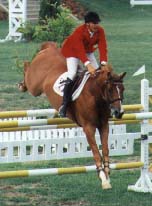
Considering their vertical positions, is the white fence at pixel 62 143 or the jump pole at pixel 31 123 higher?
the jump pole at pixel 31 123

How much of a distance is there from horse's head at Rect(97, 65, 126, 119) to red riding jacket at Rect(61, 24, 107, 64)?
52 centimetres

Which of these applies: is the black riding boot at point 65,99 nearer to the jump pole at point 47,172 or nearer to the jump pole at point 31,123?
the jump pole at point 31,123

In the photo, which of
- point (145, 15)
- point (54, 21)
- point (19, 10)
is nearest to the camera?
point (54, 21)

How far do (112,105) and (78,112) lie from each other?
62cm

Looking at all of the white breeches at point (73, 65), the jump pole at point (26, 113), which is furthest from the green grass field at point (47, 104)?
the white breeches at point (73, 65)

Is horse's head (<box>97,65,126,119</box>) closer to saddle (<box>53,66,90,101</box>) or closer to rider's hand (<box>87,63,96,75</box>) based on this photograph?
rider's hand (<box>87,63,96,75</box>)

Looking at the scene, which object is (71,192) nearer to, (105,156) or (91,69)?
(105,156)

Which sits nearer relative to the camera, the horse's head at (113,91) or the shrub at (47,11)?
the horse's head at (113,91)

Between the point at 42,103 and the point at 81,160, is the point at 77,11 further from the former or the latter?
the point at 81,160

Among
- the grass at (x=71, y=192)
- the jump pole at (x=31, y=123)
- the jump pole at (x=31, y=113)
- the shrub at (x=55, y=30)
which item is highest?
the shrub at (x=55, y=30)

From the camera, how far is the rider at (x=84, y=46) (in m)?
9.86

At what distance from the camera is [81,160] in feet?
43.8

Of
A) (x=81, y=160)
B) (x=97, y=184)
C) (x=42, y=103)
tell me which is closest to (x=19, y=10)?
(x=42, y=103)

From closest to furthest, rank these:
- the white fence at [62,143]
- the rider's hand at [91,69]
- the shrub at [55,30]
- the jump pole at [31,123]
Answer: the jump pole at [31,123], the rider's hand at [91,69], the white fence at [62,143], the shrub at [55,30]
